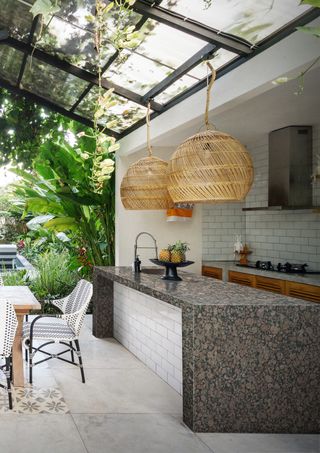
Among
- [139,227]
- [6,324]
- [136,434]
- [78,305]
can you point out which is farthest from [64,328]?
[139,227]

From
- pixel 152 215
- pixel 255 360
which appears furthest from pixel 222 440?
pixel 152 215

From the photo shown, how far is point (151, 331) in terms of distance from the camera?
5.56 m

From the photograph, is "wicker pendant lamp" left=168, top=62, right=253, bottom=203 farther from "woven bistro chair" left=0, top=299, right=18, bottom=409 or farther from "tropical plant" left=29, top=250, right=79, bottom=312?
"tropical plant" left=29, top=250, right=79, bottom=312

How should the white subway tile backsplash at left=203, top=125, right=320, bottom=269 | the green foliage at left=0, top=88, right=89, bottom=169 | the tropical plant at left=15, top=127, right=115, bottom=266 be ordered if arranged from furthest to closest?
the green foliage at left=0, top=88, right=89, bottom=169, the tropical plant at left=15, top=127, right=115, bottom=266, the white subway tile backsplash at left=203, top=125, right=320, bottom=269

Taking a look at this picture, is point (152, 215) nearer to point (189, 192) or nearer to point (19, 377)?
point (19, 377)

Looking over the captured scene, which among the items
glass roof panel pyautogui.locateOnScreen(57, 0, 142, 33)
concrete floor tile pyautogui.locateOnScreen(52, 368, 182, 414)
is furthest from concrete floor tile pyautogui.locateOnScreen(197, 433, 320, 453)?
glass roof panel pyautogui.locateOnScreen(57, 0, 142, 33)

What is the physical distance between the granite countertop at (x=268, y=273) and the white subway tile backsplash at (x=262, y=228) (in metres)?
0.40

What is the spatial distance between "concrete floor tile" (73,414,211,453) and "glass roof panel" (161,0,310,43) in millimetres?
2762

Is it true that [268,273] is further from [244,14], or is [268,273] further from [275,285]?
[244,14]

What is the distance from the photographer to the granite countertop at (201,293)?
12.4 ft

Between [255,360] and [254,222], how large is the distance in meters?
4.73

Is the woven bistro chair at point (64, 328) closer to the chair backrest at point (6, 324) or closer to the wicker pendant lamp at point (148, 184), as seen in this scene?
the chair backrest at point (6, 324)

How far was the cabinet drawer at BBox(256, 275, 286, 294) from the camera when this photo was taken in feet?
20.6

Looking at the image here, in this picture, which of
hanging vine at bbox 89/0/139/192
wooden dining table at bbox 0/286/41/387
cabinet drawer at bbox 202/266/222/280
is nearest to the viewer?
hanging vine at bbox 89/0/139/192
